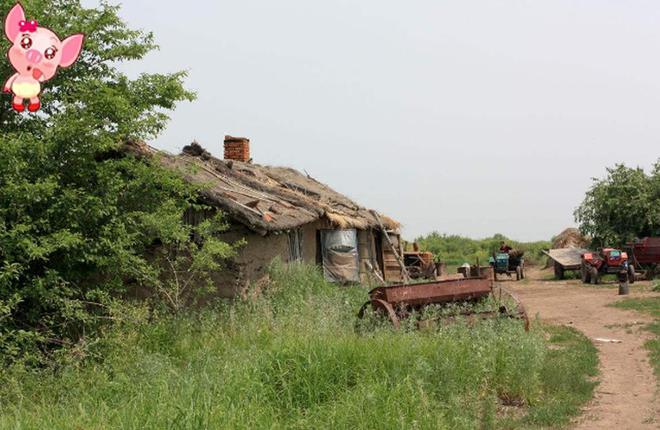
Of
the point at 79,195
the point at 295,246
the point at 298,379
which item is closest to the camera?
the point at 298,379

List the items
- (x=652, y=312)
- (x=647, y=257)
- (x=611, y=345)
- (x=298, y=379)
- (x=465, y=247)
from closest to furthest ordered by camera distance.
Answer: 1. (x=298, y=379)
2. (x=611, y=345)
3. (x=652, y=312)
4. (x=647, y=257)
5. (x=465, y=247)

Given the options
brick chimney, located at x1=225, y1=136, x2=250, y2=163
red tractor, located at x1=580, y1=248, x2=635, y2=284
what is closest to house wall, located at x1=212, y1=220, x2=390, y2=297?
brick chimney, located at x1=225, y1=136, x2=250, y2=163

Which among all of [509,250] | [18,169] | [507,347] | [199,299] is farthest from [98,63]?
[509,250]

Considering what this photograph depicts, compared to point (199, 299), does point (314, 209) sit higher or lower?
higher

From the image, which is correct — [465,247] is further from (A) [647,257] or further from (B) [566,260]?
→ (A) [647,257]

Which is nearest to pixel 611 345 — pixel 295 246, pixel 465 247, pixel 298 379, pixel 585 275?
pixel 295 246

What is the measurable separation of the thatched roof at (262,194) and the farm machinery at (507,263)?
7023mm

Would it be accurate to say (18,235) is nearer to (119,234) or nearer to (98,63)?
(119,234)

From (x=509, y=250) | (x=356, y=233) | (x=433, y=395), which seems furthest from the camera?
(x=509, y=250)

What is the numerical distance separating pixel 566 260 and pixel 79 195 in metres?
23.4

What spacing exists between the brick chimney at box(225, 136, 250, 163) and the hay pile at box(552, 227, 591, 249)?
21.0m

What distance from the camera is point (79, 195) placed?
980 cm

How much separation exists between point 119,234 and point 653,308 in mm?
12627

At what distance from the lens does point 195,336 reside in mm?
9852
